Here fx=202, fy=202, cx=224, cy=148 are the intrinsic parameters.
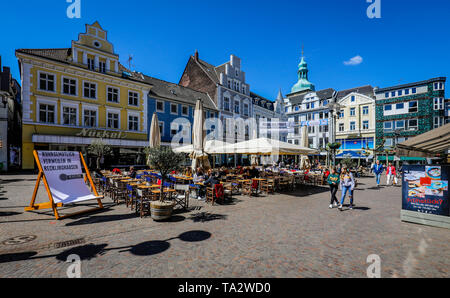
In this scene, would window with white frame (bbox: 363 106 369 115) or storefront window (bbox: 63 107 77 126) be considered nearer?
storefront window (bbox: 63 107 77 126)

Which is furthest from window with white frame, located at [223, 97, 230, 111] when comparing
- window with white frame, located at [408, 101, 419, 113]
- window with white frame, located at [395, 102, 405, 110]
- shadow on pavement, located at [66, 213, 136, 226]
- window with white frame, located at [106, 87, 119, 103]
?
window with white frame, located at [408, 101, 419, 113]

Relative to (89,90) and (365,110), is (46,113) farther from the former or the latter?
(365,110)

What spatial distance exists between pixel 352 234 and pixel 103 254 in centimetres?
632

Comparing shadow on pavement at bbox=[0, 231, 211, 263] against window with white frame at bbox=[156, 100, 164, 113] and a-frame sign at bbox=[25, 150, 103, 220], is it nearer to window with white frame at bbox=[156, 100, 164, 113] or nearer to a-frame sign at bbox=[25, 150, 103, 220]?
a-frame sign at bbox=[25, 150, 103, 220]

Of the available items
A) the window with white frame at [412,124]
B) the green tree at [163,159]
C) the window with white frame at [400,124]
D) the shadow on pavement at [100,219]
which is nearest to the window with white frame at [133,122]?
the shadow on pavement at [100,219]

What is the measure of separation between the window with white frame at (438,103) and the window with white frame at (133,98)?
48589 millimetres

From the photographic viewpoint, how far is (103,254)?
171 inches

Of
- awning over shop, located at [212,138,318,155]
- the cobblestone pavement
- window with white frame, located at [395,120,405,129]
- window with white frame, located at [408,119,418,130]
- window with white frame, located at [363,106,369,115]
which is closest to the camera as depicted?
the cobblestone pavement

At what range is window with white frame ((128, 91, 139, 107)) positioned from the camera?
25.6 m

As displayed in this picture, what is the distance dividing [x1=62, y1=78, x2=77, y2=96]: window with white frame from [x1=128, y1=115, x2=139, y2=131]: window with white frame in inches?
239

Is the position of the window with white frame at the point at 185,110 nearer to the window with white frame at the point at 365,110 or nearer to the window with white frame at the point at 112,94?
the window with white frame at the point at 112,94

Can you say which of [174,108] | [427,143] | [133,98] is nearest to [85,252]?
[427,143]

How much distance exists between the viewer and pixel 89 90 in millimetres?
22594

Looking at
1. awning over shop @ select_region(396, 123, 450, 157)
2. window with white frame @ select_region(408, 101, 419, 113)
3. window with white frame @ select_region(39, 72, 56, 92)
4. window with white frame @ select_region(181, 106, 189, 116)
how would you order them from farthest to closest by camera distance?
window with white frame @ select_region(408, 101, 419, 113) < window with white frame @ select_region(181, 106, 189, 116) < window with white frame @ select_region(39, 72, 56, 92) < awning over shop @ select_region(396, 123, 450, 157)
